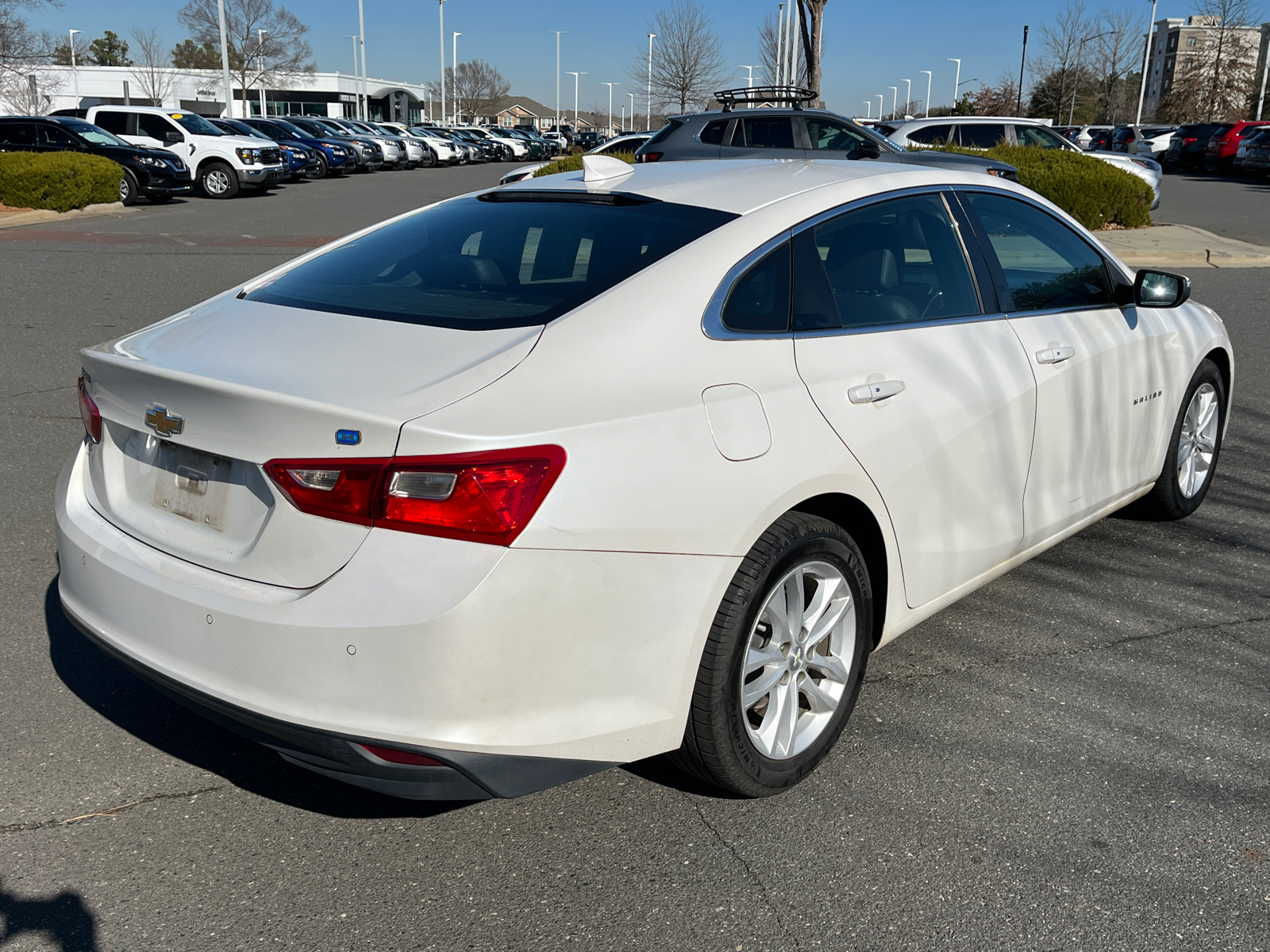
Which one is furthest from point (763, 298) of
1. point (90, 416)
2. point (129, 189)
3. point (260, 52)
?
point (260, 52)

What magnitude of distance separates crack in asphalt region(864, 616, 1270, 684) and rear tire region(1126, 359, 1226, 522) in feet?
2.73

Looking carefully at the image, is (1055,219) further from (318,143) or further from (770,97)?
(318,143)

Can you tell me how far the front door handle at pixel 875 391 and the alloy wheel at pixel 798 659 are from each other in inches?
17.6

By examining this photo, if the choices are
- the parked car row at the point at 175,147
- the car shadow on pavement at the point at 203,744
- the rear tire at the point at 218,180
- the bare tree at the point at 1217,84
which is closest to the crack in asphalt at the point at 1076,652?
the car shadow on pavement at the point at 203,744

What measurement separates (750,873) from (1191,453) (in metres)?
3.45

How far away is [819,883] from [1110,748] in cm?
115

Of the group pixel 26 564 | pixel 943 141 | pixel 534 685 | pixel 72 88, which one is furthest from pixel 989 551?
pixel 72 88

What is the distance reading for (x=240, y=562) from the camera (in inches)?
97.1

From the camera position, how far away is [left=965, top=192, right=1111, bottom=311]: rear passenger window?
3.80m

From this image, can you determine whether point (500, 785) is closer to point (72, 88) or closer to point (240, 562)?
point (240, 562)

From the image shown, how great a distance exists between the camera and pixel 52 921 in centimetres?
246

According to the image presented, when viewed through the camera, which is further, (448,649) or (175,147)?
(175,147)

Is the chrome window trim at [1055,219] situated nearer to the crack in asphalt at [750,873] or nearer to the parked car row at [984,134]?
the crack in asphalt at [750,873]

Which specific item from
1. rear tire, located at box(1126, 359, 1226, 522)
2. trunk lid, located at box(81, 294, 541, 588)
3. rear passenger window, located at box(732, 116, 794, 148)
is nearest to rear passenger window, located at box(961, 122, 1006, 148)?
rear passenger window, located at box(732, 116, 794, 148)
